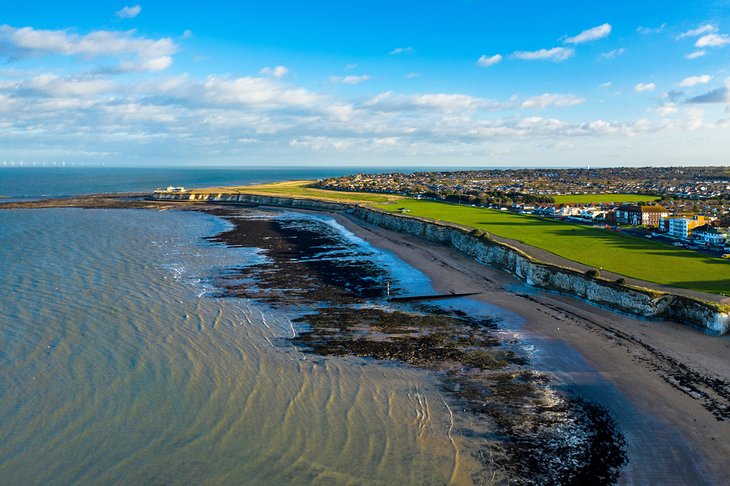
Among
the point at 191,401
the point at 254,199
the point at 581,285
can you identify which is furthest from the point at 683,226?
the point at 254,199

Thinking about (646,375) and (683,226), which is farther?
(683,226)

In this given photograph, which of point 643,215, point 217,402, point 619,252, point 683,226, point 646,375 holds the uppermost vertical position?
point 643,215

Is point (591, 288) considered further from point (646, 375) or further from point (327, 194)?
point (327, 194)

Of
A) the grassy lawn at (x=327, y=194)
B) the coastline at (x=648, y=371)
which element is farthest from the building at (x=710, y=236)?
the grassy lawn at (x=327, y=194)

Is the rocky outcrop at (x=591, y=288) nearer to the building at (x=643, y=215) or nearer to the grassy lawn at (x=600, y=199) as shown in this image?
the building at (x=643, y=215)

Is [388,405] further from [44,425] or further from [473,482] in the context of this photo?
[44,425]

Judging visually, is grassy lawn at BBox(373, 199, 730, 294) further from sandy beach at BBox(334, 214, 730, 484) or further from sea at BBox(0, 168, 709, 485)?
sea at BBox(0, 168, 709, 485)

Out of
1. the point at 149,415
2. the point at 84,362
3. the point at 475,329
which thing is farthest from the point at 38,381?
the point at 475,329
